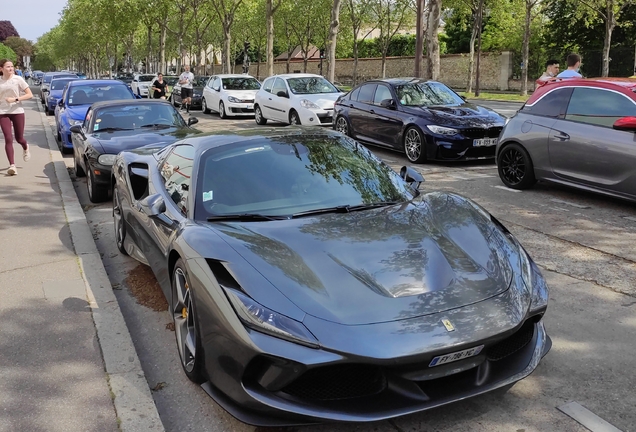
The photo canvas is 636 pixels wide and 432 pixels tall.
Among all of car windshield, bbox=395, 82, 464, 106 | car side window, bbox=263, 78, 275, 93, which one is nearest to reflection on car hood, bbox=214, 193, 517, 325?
car windshield, bbox=395, 82, 464, 106

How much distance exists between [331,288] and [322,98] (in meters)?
14.2

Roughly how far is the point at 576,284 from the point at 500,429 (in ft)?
7.75

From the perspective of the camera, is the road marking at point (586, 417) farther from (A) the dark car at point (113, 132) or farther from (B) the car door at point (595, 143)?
(A) the dark car at point (113, 132)

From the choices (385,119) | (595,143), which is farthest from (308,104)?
(595,143)

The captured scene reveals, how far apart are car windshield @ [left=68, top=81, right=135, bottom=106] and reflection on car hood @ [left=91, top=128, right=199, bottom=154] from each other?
4786 mm

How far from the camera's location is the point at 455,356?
282 centimetres

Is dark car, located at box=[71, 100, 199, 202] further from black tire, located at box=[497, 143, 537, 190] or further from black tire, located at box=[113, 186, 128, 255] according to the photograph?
black tire, located at box=[497, 143, 537, 190]

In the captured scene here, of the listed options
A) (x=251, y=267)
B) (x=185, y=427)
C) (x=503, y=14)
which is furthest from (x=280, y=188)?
(x=503, y=14)

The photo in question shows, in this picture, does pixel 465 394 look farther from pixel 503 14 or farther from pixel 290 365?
pixel 503 14

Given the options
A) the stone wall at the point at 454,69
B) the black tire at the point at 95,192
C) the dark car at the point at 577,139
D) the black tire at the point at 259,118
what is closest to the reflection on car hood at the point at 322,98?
the black tire at the point at 259,118

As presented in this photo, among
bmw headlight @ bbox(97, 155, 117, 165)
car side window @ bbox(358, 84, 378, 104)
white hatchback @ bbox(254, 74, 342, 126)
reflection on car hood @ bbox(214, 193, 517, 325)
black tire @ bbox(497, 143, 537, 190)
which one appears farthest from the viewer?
white hatchback @ bbox(254, 74, 342, 126)

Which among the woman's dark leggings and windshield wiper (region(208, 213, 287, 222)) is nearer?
windshield wiper (region(208, 213, 287, 222))

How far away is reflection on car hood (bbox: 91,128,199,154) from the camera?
29.1ft

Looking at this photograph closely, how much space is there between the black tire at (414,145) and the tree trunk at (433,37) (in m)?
9.89
